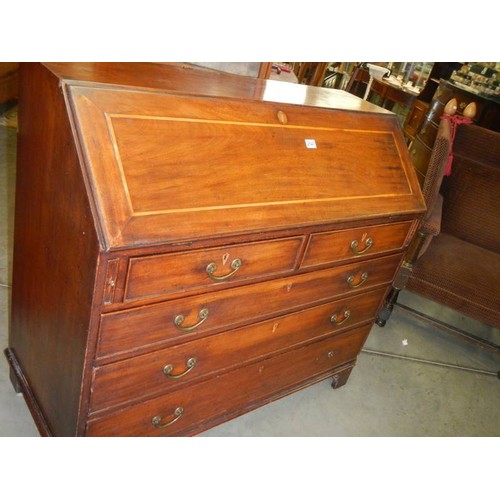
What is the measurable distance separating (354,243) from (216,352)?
649 millimetres

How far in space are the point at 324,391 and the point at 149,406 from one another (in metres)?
1.17

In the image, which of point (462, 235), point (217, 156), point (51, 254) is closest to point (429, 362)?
point (462, 235)

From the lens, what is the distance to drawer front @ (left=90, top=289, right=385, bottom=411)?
1.30 meters

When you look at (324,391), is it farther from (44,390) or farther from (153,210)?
(153,210)

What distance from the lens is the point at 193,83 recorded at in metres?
1.45

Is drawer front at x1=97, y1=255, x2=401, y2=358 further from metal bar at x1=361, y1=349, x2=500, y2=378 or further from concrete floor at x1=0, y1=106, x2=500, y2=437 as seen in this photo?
metal bar at x1=361, y1=349, x2=500, y2=378

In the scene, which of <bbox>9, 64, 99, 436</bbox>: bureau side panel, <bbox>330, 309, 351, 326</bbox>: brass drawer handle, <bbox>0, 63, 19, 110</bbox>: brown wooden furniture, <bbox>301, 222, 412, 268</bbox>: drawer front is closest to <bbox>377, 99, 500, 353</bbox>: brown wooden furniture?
<bbox>301, 222, 412, 268</bbox>: drawer front

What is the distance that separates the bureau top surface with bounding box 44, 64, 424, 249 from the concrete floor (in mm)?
1106

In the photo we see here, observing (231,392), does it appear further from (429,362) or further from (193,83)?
(429,362)

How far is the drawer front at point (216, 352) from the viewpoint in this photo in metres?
1.30

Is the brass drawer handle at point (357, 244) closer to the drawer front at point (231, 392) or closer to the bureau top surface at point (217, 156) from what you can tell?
the bureau top surface at point (217, 156)

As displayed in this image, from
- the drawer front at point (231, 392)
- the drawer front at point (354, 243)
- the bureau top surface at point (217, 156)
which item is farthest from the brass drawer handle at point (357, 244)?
the drawer front at point (231, 392)

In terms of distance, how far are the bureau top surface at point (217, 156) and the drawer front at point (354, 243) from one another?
0.25 ft

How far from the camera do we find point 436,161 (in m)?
2.39
